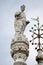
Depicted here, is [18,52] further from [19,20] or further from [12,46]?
[19,20]

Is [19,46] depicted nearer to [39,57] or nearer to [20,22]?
[39,57]

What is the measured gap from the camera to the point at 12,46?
2434 cm

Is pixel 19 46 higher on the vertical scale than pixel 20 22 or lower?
lower

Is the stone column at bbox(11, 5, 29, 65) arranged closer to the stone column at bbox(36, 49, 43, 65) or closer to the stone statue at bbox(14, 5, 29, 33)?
the stone statue at bbox(14, 5, 29, 33)

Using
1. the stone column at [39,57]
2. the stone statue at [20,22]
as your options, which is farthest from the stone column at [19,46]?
the stone column at [39,57]

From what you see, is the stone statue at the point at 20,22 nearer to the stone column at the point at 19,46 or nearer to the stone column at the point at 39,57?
the stone column at the point at 19,46

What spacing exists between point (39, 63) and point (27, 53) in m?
0.96

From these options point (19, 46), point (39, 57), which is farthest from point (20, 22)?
point (39, 57)

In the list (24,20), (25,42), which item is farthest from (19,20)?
(25,42)

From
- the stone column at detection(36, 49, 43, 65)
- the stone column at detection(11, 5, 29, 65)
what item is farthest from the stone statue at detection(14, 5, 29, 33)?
the stone column at detection(36, 49, 43, 65)

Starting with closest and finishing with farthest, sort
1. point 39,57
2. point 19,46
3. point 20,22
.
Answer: point 19,46, point 39,57, point 20,22

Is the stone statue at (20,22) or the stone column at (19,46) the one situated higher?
the stone statue at (20,22)

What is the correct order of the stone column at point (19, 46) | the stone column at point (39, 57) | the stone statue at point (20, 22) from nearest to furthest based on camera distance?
the stone column at point (19, 46) < the stone column at point (39, 57) < the stone statue at point (20, 22)

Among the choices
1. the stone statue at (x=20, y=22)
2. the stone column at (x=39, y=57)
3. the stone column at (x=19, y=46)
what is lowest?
the stone column at (x=39, y=57)
